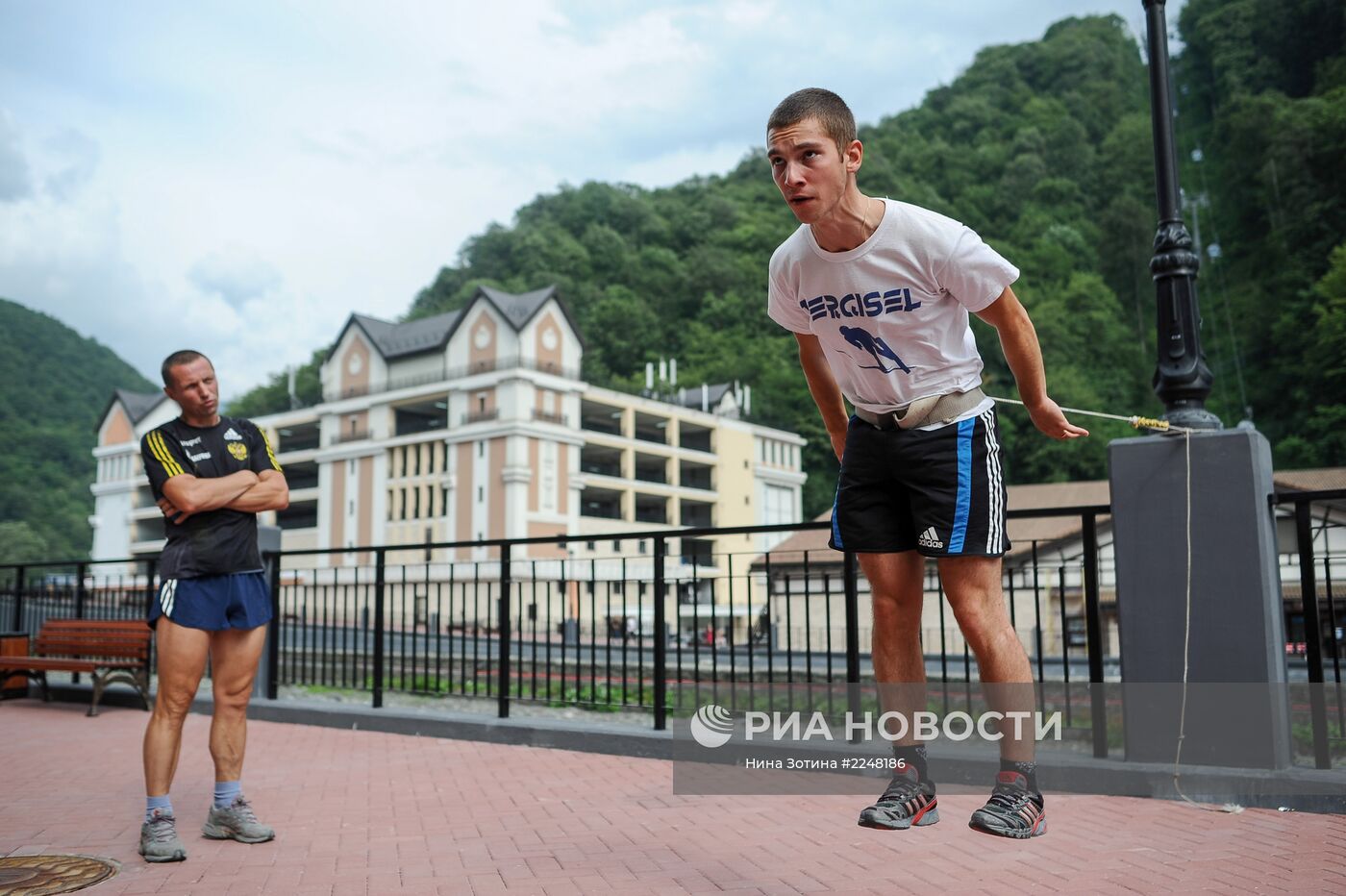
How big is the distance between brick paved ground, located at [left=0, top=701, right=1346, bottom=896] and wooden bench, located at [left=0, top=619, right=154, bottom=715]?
10.4ft

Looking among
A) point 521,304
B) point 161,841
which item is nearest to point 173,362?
point 161,841

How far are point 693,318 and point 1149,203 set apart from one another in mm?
34684

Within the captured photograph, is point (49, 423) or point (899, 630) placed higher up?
point (49, 423)

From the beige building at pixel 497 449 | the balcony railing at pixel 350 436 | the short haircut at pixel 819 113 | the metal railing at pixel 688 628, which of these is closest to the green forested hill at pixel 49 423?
the beige building at pixel 497 449

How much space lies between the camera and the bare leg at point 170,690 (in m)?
4.19

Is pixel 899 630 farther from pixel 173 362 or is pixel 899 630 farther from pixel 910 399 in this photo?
pixel 173 362

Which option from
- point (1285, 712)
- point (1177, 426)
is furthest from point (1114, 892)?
point (1177, 426)

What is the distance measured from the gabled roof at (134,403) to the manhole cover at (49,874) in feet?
271

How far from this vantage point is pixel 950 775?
5363 mm

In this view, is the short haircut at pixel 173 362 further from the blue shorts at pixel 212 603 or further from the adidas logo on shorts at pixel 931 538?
the adidas logo on shorts at pixel 931 538

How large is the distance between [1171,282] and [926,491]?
10.9 ft

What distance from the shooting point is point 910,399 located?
2916 millimetres

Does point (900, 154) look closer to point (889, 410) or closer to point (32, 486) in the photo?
point (32, 486)

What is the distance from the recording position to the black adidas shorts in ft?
9.30
